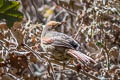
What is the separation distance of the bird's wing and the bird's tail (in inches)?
5.3

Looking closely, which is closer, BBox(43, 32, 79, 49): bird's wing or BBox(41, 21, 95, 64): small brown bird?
BBox(41, 21, 95, 64): small brown bird

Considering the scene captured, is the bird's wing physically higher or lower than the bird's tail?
higher

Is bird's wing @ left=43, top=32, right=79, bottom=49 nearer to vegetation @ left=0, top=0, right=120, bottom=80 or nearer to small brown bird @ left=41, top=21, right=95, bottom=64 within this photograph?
small brown bird @ left=41, top=21, right=95, bottom=64

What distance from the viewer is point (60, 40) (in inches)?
191

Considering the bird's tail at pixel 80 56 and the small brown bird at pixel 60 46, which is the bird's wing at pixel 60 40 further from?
the bird's tail at pixel 80 56

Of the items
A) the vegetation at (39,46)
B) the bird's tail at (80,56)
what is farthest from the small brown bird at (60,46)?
the vegetation at (39,46)

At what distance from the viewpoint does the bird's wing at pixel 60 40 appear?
4.67m

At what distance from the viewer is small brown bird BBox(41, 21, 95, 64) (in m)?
4.50

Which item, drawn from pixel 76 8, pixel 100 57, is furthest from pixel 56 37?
pixel 76 8

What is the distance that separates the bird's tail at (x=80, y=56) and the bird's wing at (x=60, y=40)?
0.13 m

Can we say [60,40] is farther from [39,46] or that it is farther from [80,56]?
[80,56]

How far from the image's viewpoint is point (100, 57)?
4.96 meters

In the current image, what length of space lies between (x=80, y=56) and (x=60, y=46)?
0.64m

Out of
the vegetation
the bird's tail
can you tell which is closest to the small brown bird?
the bird's tail
